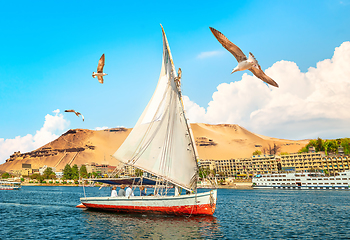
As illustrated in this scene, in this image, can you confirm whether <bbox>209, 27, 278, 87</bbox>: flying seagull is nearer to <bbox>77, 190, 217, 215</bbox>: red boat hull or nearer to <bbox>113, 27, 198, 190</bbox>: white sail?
<bbox>113, 27, 198, 190</bbox>: white sail

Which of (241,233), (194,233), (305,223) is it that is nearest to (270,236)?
(241,233)

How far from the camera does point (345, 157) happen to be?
14050 centimetres

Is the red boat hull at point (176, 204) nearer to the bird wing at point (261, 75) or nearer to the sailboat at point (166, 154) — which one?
the sailboat at point (166, 154)

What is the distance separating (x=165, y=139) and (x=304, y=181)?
289ft

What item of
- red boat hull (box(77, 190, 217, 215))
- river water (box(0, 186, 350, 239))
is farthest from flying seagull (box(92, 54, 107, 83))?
river water (box(0, 186, 350, 239))

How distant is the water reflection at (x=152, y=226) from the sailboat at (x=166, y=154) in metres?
1.34

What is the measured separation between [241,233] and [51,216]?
2421 centimetres

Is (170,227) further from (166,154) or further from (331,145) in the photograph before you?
(331,145)

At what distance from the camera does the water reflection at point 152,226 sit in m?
24.8

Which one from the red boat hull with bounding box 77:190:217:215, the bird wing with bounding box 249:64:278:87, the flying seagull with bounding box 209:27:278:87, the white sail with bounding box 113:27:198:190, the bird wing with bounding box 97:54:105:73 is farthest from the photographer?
the white sail with bounding box 113:27:198:190

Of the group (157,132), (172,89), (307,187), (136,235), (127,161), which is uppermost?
(172,89)

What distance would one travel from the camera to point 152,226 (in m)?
28.0

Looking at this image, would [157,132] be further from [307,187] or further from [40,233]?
[307,187]

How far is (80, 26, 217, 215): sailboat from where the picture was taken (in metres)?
32.4
